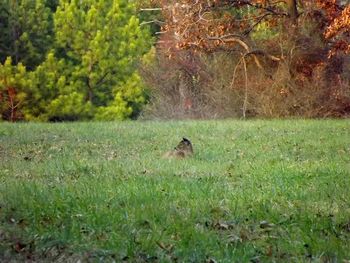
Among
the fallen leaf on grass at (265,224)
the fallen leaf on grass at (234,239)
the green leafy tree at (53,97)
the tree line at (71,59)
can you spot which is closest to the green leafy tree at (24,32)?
the tree line at (71,59)

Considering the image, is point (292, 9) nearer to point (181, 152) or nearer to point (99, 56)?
point (99, 56)

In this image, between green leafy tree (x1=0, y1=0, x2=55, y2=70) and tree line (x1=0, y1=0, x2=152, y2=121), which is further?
green leafy tree (x1=0, y1=0, x2=55, y2=70)

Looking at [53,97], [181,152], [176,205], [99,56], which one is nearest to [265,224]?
[176,205]

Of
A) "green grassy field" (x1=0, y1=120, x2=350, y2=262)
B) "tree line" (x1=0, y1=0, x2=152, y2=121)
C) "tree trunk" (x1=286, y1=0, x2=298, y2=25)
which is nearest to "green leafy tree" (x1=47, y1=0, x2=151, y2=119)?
"tree line" (x1=0, y1=0, x2=152, y2=121)

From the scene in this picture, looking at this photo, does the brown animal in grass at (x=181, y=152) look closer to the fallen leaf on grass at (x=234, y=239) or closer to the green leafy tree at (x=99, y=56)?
the fallen leaf on grass at (x=234, y=239)

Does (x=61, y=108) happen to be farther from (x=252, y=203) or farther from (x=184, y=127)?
(x=252, y=203)

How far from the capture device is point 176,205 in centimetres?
763

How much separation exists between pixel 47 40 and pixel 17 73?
345 centimetres

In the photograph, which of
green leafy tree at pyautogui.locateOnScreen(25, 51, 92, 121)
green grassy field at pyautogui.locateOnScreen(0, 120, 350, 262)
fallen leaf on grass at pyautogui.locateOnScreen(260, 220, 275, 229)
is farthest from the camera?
green leafy tree at pyautogui.locateOnScreen(25, 51, 92, 121)

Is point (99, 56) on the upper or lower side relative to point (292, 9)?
lower

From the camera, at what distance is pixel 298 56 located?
2861 centimetres

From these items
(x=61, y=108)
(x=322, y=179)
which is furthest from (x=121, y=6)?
(x=322, y=179)

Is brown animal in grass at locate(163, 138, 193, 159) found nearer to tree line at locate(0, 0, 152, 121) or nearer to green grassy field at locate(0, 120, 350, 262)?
green grassy field at locate(0, 120, 350, 262)

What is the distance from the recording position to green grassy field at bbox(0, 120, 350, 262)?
590 centimetres
